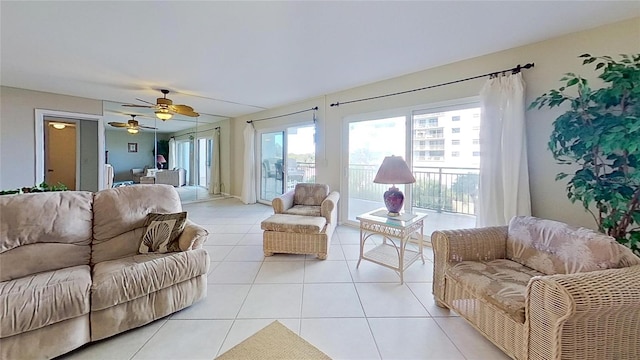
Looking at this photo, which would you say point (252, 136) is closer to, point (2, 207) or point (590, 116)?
point (2, 207)

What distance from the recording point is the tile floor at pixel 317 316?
5.28ft

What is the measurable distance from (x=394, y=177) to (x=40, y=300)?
Result: 2792 mm

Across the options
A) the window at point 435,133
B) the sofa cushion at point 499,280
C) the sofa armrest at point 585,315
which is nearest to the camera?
the sofa armrest at point 585,315

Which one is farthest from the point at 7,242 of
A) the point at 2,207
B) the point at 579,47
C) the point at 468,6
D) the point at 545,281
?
the point at 579,47

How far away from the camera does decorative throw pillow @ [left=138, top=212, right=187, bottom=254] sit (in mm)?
2143

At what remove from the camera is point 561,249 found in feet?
5.67

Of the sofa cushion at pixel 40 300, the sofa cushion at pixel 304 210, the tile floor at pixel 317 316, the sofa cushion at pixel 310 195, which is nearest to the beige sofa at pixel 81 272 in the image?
the sofa cushion at pixel 40 300

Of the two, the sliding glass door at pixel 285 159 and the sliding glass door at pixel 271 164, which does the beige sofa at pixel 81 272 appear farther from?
the sliding glass door at pixel 271 164

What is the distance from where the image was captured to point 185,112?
418 centimetres

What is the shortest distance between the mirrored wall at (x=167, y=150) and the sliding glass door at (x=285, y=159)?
1689 millimetres

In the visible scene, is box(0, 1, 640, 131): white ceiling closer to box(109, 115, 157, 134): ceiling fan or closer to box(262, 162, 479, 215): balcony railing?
box(109, 115, 157, 134): ceiling fan

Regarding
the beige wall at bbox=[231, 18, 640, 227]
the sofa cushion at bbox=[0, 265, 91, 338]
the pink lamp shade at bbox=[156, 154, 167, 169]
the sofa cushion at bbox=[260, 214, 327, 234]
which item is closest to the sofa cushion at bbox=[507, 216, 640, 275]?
the beige wall at bbox=[231, 18, 640, 227]

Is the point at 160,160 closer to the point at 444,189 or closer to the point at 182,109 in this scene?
the point at 182,109

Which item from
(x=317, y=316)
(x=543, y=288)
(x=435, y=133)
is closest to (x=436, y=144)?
(x=435, y=133)
